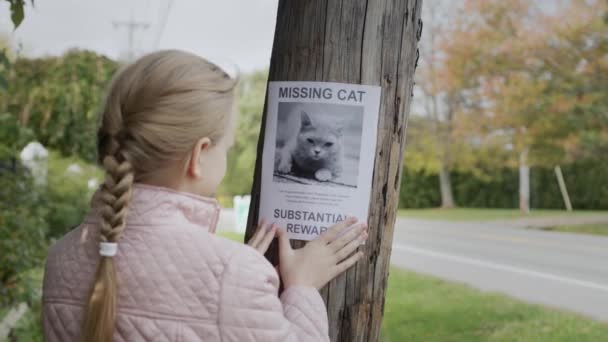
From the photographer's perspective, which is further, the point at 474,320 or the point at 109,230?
the point at 474,320

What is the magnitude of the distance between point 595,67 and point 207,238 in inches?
693

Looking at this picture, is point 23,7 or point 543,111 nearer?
point 23,7

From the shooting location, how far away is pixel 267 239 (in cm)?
186

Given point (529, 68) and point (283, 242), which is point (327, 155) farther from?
point (529, 68)

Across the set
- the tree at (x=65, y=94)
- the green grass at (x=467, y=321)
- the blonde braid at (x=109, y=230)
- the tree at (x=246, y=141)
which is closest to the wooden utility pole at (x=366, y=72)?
the blonde braid at (x=109, y=230)

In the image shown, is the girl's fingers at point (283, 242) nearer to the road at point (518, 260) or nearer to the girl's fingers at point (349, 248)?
the girl's fingers at point (349, 248)

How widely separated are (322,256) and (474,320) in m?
6.07

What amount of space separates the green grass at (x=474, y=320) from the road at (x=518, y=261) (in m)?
0.59

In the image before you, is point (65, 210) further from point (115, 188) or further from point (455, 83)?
point (455, 83)

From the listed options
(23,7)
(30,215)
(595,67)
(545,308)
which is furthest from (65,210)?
(595,67)

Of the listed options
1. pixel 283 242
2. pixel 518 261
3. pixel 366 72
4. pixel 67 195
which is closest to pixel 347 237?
pixel 283 242

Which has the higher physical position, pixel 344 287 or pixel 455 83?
pixel 455 83

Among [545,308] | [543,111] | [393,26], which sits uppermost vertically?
[543,111]

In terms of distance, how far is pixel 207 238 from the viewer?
1454 millimetres
